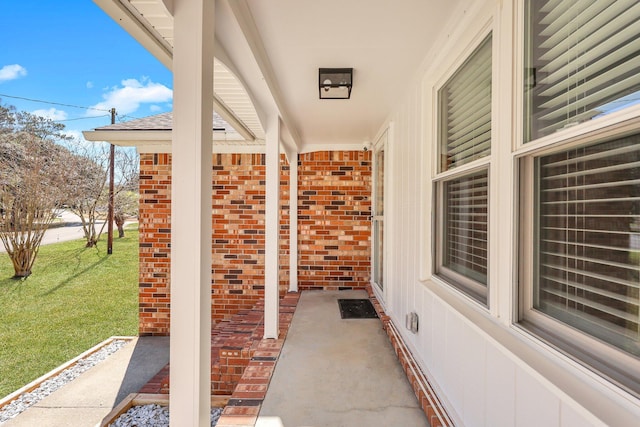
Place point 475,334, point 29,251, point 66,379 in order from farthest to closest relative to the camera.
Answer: point 29,251 < point 66,379 < point 475,334

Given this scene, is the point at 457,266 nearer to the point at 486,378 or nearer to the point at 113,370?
the point at 486,378

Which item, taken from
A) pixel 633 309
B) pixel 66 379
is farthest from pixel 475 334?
pixel 66 379

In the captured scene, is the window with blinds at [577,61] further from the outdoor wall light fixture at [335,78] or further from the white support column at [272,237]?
the white support column at [272,237]

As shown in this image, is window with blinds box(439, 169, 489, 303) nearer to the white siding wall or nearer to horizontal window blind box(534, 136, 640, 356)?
the white siding wall

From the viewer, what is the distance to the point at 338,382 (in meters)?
2.35

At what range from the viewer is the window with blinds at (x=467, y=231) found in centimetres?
163

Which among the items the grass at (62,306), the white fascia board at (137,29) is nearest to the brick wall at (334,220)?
the white fascia board at (137,29)

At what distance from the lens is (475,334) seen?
4.89 ft

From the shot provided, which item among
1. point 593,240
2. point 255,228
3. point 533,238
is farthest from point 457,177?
point 255,228

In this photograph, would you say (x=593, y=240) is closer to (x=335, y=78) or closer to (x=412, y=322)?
(x=412, y=322)

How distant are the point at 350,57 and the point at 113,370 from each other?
508 cm

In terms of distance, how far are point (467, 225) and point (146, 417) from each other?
3.48 m

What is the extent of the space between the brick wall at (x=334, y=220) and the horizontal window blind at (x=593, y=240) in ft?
12.6

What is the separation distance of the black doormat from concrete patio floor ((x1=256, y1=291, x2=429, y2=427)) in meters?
0.26
